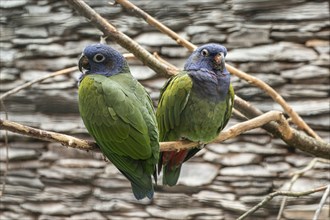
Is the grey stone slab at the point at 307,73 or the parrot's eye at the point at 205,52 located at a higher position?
the parrot's eye at the point at 205,52

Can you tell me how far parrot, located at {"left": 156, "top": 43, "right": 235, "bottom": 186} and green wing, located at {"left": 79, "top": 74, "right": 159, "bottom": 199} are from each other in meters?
0.16

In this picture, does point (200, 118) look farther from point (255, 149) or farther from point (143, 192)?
point (255, 149)

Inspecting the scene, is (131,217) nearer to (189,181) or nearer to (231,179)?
(189,181)

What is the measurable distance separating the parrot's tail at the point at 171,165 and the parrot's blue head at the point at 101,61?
22cm

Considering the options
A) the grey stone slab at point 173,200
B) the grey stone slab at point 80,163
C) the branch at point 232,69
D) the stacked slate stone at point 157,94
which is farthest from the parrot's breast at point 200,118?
the grey stone slab at point 80,163

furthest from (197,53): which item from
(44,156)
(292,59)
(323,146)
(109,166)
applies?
(44,156)

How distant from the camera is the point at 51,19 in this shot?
2.21m

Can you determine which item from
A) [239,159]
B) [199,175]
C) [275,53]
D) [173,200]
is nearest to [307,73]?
[275,53]

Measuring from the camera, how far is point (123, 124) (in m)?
0.88

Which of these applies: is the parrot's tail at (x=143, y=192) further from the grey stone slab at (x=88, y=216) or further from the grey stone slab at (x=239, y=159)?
the grey stone slab at (x=88, y=216)

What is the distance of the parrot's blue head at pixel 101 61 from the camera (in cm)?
92

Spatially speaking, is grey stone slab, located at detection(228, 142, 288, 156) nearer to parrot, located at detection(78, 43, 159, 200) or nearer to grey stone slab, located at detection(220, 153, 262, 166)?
grey stone slab, located at detection(220, 153, 262, 166)

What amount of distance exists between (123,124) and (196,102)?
237mm

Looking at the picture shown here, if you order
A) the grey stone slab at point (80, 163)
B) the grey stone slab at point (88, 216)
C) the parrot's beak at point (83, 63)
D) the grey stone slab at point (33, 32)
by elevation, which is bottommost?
the grey stone slab at point (88, 216)
